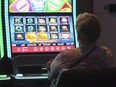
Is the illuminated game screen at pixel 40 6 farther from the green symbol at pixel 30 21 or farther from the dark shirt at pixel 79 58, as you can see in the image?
the dark shirt at pixel 79 58

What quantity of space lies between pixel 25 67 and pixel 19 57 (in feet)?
0.38

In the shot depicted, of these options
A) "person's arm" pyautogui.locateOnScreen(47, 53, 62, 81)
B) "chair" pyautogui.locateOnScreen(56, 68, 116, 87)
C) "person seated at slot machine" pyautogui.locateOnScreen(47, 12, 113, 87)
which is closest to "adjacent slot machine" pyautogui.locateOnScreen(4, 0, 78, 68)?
"person's arm" pyautogui.locateOnScreen(47, 53, 62, 81)

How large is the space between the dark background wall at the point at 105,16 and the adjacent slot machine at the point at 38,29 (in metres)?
0.78

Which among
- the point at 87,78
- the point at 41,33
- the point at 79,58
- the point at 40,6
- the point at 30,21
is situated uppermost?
the point at 40,6

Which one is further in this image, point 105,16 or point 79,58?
point 105,16

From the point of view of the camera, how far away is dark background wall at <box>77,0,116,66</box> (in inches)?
189

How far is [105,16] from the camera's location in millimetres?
4828

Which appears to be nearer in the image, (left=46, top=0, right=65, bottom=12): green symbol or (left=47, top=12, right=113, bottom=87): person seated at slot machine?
(left=47, top=12, right=113, bottom=87): person seated at slot machine

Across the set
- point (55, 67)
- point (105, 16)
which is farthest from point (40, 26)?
point (105, 16)

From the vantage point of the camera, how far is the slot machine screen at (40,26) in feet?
12.6

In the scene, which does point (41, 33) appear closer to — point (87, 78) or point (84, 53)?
point (84, 53)

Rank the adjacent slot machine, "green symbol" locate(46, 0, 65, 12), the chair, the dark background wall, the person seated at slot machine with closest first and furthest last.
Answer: the chair
the person seated at slot machine
the adjacent slot machine
"green symbol" locate(46, 0, 65, 12)
the dark background wall

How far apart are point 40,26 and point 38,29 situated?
37mm

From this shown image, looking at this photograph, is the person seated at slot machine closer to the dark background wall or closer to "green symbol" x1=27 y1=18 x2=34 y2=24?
"green symbol" x1=27 y1=18 x2=34 y2=24
